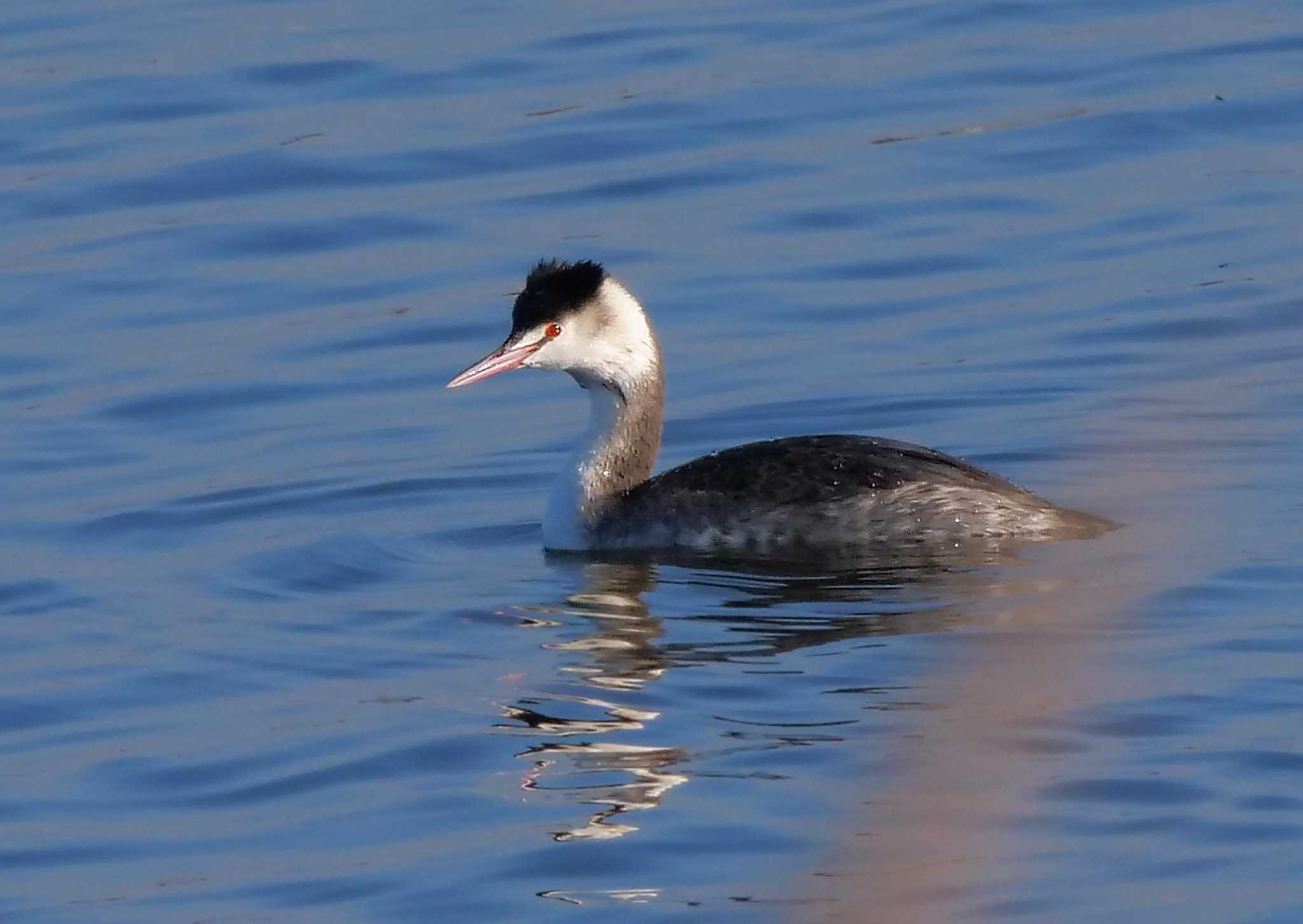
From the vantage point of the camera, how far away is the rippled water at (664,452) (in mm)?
6641

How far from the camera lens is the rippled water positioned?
21.8ft

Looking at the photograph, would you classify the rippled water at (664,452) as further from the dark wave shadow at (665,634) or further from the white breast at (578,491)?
the white breast at (578,491)

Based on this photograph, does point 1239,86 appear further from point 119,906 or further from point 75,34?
point 119,906

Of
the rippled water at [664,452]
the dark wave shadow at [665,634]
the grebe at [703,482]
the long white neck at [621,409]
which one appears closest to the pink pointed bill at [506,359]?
the grebe at [703,482]

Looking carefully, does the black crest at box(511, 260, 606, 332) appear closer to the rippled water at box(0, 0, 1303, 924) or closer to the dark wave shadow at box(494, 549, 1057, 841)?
the rippled water at box(0, 0, 1303, 924)

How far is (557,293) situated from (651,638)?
2378 mm

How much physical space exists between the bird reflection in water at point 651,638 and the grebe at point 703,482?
0.58 feet

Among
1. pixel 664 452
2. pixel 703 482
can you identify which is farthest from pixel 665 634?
pixel 664 452

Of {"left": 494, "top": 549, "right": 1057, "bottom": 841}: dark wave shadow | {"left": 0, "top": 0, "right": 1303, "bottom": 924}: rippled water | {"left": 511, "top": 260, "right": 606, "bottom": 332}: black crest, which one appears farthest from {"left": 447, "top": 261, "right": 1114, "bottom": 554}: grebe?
{"left": 0, "top": 0, "right": 1303, "bottom": 924}: rippled water

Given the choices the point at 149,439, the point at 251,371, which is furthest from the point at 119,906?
the point at 251,371

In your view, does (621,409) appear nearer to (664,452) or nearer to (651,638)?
(664,452)

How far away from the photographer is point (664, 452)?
12359mm

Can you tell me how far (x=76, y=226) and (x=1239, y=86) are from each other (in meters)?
7.70

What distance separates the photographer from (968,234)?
15.0 m
